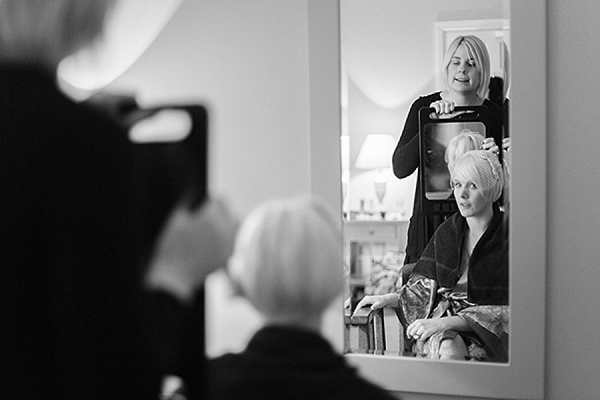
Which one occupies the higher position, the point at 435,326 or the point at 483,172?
the point at 483,172

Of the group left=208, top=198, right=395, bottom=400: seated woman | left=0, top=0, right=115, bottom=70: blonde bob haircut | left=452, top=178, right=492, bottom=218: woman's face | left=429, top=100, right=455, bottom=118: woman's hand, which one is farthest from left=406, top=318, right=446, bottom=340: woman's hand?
left=0, top=0, right=115, bottom=70: blonde bob haircut

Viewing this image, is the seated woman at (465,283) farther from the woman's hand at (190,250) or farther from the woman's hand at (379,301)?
the woman's hand at (190,250)

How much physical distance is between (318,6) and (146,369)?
1.94 ft

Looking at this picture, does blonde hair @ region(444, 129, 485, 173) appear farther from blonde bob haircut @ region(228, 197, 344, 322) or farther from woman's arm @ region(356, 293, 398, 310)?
blonde bob haircut @ region(228, 197, 344, 322)

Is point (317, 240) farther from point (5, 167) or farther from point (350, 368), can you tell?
point (5, 167)

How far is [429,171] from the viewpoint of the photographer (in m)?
0.82

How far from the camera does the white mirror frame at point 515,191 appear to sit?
0.78 m

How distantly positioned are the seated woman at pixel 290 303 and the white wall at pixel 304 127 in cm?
39

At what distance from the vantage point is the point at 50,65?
1.19 ft

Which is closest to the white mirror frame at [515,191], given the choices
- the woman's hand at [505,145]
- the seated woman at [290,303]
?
the woman's hand at [505,145]

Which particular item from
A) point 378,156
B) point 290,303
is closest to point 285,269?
point 290,303

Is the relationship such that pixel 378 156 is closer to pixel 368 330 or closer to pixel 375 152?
pixel 375 152

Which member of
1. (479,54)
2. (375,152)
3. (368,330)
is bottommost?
(368,330)

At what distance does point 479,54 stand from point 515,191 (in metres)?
0.18
